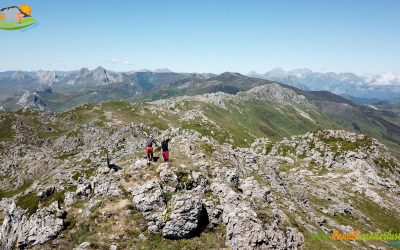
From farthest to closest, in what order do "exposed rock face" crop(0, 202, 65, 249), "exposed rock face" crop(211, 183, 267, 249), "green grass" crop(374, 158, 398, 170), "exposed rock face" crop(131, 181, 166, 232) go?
"green grass" crop(374, 158, 398, 170) → "exposed rock face" crop(131, 181, 166, 232) → "exposed rock face" crop(211, 183, 267, 249) → "exposed rock face" crop(0, 202, 65, 249)

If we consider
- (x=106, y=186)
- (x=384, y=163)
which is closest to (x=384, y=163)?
(x=384, y=163)

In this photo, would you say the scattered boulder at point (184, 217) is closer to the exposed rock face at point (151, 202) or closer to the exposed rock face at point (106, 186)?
the exposed rock face at point (151, 202)

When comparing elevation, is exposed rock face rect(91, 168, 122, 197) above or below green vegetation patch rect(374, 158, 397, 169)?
above

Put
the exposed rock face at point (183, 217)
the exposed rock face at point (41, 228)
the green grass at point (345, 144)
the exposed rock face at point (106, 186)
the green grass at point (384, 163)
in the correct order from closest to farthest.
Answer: the exposed rock face at point (41, 228), the exposed rock face at point (183, 217), the exposed rock face at point (106, 186), the green grass at point (384, 163), the green grass at point (345, 144)

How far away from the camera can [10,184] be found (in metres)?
159

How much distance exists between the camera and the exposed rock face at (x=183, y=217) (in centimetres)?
3734

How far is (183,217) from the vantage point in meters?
38.1

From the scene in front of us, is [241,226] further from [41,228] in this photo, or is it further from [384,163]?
[384,163]

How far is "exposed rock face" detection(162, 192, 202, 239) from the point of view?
123ft

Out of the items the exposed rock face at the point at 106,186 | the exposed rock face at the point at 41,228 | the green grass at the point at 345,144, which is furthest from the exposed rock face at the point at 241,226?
the green grass at the point at 345,144

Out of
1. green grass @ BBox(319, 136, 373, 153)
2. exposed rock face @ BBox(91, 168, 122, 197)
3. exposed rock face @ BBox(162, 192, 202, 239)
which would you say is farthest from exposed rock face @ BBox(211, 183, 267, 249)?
green grass @ BBox(319, 136, 373, 153)

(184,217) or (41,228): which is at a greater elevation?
(184,217)

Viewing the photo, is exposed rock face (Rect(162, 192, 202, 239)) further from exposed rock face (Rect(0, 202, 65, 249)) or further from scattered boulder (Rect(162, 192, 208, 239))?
exposed rock face (Rect(0, 202, 65, 249))

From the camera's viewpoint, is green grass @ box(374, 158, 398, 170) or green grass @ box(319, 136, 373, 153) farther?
green grass @ box(319, 136, 373, 153)
